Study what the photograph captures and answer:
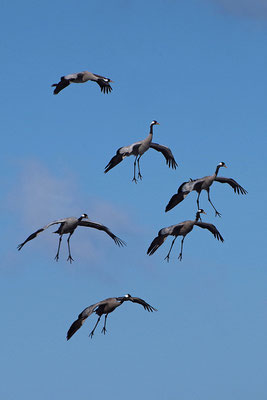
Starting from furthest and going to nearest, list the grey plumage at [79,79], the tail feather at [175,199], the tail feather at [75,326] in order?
1. the grey plumage at [79,79]
2. the tail feather at [175,199]
3. the tail feather at [75,326]

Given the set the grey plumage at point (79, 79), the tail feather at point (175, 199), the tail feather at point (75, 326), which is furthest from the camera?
the grey plumage at point (79, 79)

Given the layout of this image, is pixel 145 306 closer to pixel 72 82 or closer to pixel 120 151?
pixel 120 151

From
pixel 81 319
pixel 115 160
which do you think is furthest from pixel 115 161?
pixel 81 319

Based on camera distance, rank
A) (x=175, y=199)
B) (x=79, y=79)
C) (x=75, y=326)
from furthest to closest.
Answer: (x=79, y=79)
(x=175, y=199)
(x=75, y=326)

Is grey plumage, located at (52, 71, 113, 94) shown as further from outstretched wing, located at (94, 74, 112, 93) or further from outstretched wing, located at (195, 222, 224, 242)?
outstretched wing, located at (195, 222, 224, 242)

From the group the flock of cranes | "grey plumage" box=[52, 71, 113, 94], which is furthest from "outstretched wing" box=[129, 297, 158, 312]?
"grey plumage" box=[52, 71, 113, 94]

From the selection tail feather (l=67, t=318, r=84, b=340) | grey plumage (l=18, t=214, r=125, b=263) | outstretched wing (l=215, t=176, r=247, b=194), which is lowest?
tail feather (l=67, t=318, r=84, b=340)

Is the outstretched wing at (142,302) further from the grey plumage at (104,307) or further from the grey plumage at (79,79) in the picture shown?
the grey plumage at (79,79)

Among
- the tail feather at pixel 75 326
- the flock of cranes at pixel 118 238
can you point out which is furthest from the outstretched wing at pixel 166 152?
the tail feather at pixel 75 326

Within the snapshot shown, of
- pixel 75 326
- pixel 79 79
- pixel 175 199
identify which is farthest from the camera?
pixel 79 79

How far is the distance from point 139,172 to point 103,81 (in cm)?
823

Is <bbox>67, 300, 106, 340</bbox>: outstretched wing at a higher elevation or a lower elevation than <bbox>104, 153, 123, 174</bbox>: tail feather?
lower

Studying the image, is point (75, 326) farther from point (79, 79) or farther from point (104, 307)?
point (79, 79)

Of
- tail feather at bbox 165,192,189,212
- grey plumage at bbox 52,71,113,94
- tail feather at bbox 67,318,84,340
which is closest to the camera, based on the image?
tail feather at bbox 67,318,84,340
